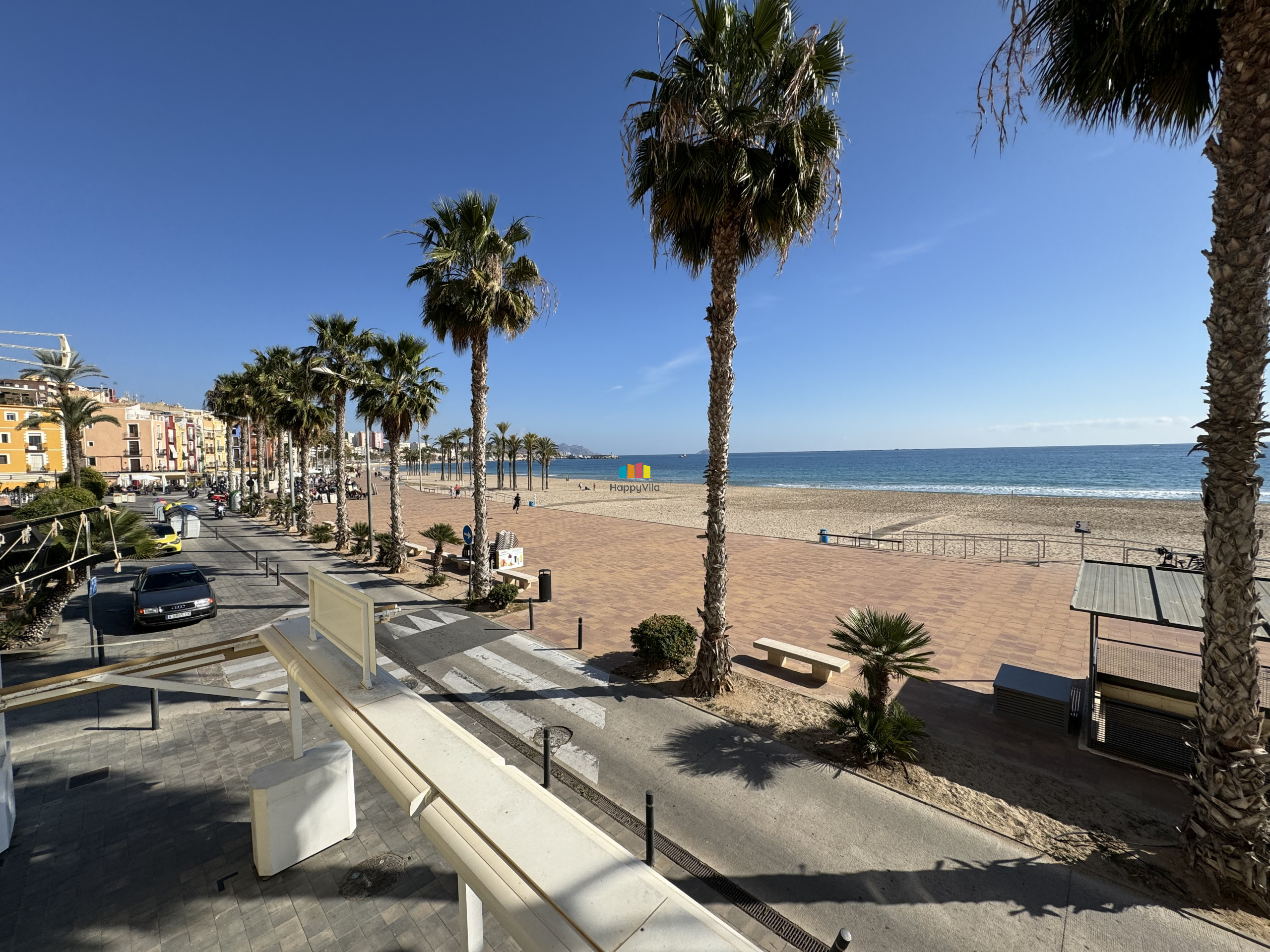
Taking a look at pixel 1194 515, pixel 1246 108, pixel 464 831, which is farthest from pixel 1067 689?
pixel 1194 515

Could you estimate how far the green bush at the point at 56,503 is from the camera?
10320 millimetres

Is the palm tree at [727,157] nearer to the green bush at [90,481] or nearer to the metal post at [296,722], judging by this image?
the metal post at [296,722]

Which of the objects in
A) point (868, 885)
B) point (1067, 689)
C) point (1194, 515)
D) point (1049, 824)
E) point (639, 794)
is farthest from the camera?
point (1194, 515)

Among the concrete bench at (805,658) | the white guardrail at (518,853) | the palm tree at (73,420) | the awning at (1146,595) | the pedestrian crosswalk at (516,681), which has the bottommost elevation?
the pedestrian crosswalk at (516,681)

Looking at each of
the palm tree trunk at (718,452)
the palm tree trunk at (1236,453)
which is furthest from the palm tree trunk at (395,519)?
the palm tree trunk at (1236,453)

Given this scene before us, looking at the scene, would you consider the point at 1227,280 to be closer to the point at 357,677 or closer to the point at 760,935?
the point at 760,935

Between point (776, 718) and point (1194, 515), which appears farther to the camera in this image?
point (1194, 515)

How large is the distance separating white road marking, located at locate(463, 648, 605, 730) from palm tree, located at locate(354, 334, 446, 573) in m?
10.4

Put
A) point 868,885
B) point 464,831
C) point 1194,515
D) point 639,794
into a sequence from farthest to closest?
point 1194,515, point 639,794, point 868,885, point 464,831

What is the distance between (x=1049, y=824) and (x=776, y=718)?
380cm

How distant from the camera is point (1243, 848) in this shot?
5234mm

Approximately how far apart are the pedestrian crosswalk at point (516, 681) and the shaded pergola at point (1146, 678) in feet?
27.0

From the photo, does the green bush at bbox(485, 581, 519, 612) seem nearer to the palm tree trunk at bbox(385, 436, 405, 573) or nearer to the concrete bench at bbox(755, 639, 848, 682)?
the palm tree trunk at bbox(385, 436, 405, 573)

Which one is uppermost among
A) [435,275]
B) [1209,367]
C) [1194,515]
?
[435,275]
